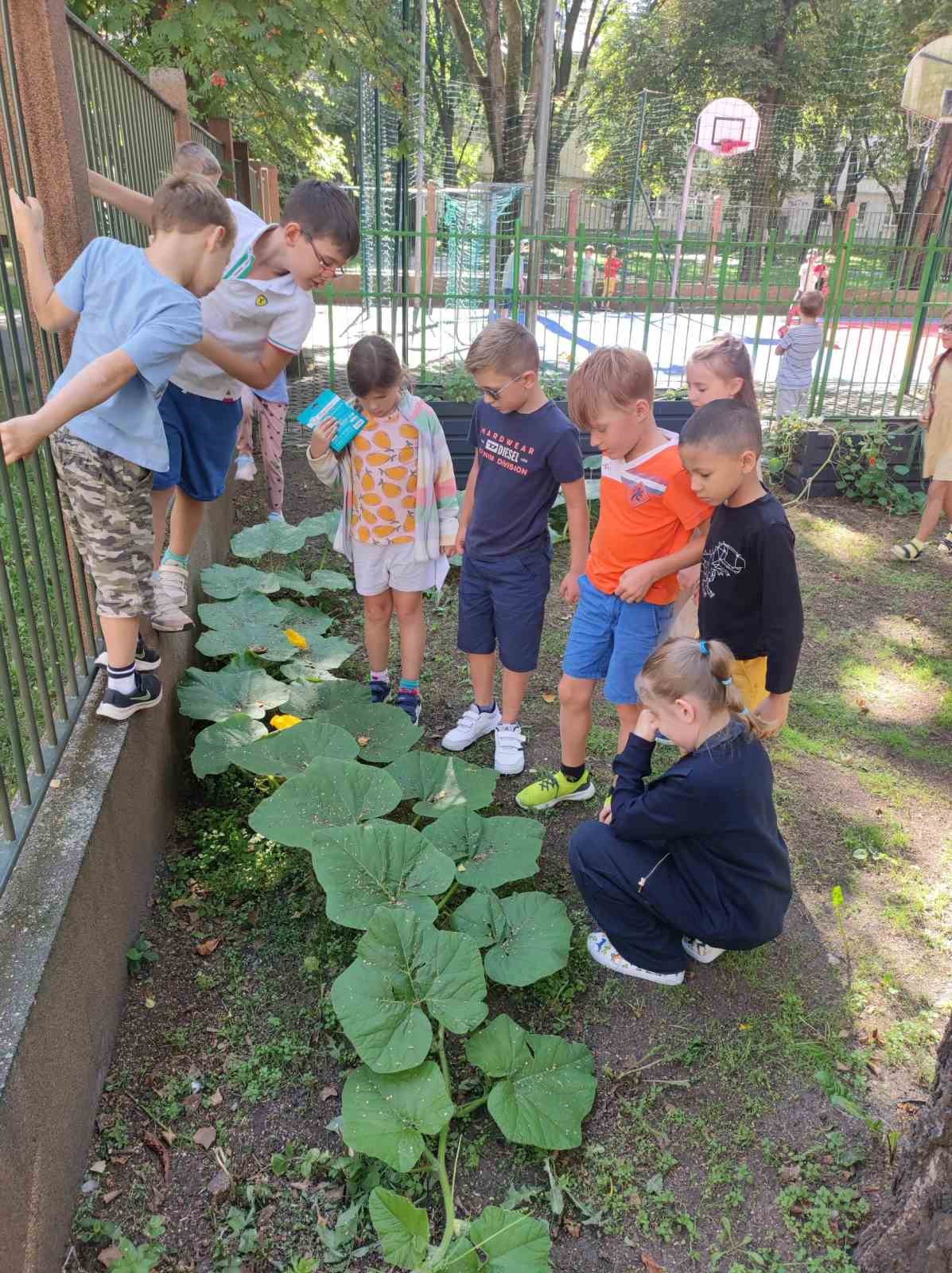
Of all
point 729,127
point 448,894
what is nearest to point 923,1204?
point 448,894

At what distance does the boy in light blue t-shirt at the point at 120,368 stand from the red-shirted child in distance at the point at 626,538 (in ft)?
3.79

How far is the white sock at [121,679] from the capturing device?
2.54 meters

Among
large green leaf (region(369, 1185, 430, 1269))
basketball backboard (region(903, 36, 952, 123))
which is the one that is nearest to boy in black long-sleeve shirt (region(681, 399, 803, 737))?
large green leaf (region(369, 1185, 430, 1269))

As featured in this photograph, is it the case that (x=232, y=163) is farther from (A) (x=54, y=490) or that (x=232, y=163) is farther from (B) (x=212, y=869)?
(B) (x=212, y=869)

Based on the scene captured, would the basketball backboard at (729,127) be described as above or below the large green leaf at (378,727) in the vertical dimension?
above

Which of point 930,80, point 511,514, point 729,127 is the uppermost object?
point 729,127

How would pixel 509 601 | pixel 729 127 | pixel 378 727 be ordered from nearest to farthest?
1. pixel 378 727
2. pixel 509 601
3. pixel 729 127

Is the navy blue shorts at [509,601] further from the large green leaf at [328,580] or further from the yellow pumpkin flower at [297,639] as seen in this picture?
the large green leaf at [328,580]

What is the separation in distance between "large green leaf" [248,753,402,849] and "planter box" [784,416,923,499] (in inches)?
218

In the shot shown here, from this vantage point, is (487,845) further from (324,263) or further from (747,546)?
(324,263)

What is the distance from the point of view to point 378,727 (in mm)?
3133

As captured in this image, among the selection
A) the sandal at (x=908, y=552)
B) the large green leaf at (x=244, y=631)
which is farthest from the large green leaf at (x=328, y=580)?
the sandal at (x=908, y=552)

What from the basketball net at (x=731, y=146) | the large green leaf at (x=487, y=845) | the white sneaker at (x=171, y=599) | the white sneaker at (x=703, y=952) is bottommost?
the white sneaker at (x=703, y=952)

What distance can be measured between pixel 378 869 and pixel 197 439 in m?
1.74
